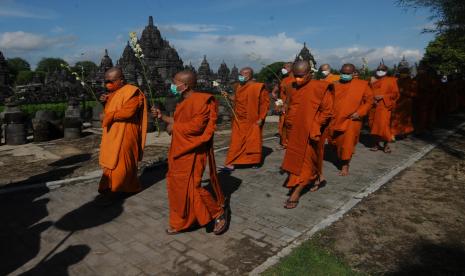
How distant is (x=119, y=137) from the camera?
575 cm

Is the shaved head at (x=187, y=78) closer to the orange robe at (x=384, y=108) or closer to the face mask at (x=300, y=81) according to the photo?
the face mask at (x=300, y=81)

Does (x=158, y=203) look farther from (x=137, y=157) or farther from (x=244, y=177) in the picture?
(x=244, y=177)

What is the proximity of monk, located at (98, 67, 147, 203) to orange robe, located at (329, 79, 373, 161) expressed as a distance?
3.67 m

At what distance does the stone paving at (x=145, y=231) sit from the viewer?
3980mm

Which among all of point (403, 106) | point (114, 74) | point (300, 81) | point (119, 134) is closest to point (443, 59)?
point (403, 106)

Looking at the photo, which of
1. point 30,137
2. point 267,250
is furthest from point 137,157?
point 30,137

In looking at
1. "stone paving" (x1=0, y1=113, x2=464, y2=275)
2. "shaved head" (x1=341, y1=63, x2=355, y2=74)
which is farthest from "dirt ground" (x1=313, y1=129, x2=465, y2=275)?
"shaved head" (x1=341, y1=63, x2=355, y2=74)

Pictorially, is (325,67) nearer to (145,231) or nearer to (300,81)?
(300,81)

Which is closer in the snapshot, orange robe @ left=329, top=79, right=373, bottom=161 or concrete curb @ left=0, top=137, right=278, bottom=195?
concrete curb @ left=0, top=137, right=278, bottom=195

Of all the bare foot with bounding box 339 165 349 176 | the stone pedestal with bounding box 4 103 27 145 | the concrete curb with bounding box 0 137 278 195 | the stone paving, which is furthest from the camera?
the stone pedestal with bounding box 4 103 27 145

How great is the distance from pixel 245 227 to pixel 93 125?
12.9 metres

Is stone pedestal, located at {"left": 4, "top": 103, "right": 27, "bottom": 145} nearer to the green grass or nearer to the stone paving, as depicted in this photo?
the stone paving

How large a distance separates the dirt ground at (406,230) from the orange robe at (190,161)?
1.47m

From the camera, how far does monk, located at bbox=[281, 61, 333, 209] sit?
18.0 feet
